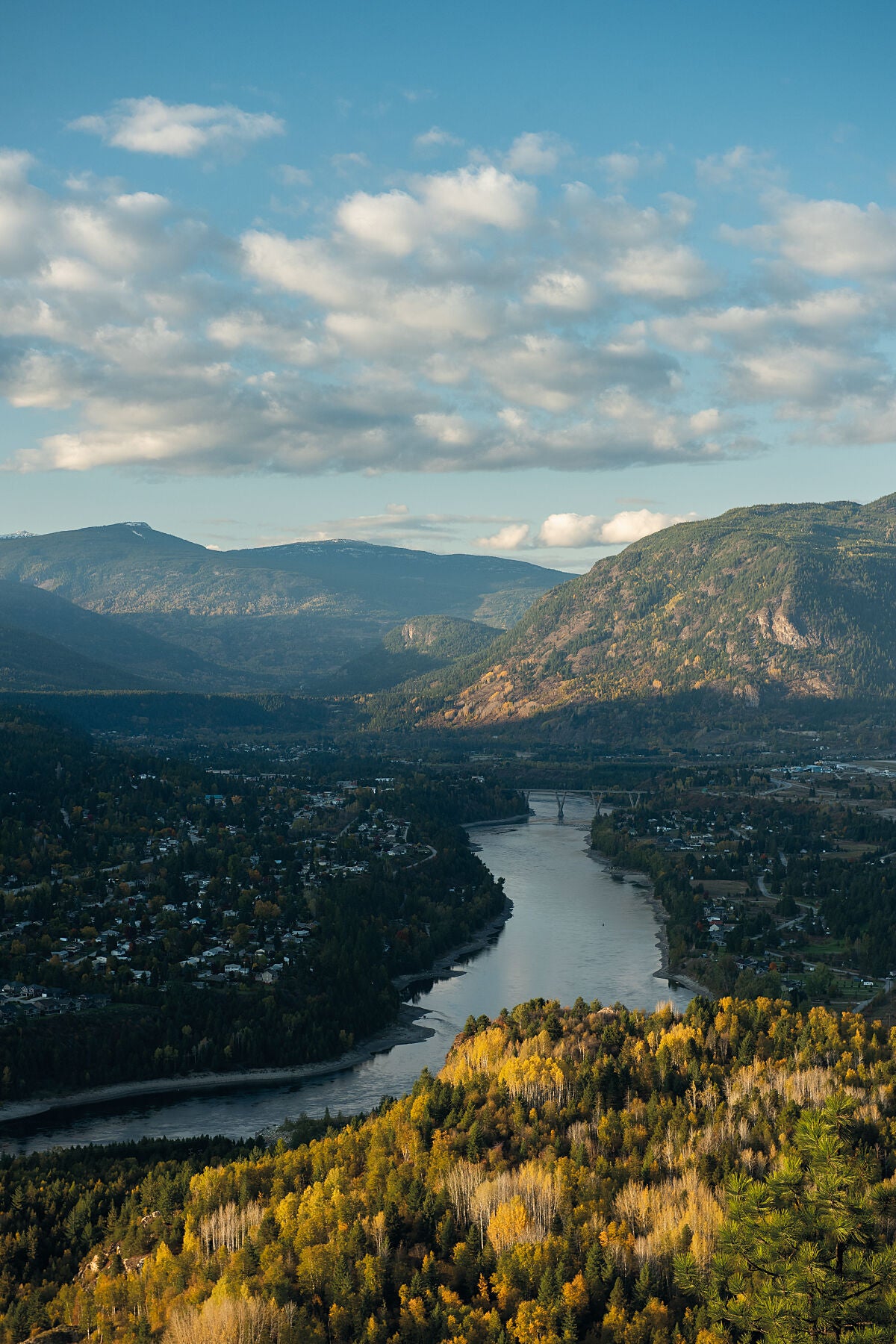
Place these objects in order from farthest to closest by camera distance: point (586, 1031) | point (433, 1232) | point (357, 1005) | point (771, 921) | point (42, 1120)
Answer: point (771, 921) → point (357, 1005) → point (42, 1120) → point (586, 1031) → point (433, 1232)

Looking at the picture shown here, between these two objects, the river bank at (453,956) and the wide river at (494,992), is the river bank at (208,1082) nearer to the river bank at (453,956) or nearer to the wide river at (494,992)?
the wide river at (494,992)

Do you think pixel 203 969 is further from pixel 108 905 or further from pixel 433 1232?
pixel 433 1232

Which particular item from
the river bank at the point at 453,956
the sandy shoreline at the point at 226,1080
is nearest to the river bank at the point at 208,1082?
the sandy shoreline at the point at 226,1080

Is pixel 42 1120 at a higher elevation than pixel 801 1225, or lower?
lower

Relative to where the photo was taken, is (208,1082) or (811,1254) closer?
(811,1254)

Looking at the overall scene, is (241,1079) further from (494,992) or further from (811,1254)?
(811,1254)

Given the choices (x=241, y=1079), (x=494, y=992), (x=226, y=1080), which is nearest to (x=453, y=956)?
(x=494, y=992)

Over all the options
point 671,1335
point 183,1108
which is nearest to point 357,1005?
point 183,1108
